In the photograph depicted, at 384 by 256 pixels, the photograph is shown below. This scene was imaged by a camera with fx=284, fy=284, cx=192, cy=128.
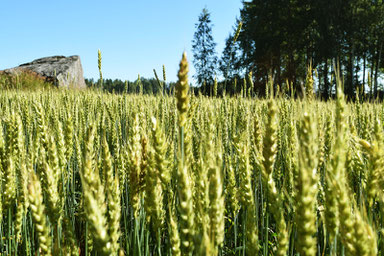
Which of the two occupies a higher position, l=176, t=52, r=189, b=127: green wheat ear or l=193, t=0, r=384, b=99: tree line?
l=193, t=0, r=384, b=99: tree line

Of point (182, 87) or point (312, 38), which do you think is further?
point (312, 38)

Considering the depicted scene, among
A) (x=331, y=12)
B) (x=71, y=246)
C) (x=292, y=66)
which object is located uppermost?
(x=331, y=12)

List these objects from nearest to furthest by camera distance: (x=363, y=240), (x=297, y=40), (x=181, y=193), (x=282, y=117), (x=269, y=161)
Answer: (x=363, y=240)
(x=181, y=193)
(x=269, y=161)
(x=282, y=117)
(x=297, y=40)

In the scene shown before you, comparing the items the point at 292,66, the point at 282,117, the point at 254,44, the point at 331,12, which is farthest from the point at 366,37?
the point at 282,117

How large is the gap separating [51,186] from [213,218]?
574mm

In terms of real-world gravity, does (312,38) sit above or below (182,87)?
above

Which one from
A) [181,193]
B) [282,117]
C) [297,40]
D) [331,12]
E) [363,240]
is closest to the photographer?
[363,240]

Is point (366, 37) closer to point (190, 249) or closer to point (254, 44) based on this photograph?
point (254, 44)

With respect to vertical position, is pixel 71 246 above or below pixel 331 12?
below

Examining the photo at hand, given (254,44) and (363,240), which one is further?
(254,44)

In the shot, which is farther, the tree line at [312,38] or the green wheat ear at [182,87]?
the tree line at [312,38]

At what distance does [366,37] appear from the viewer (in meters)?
24.3

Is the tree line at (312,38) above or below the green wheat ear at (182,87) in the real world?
above

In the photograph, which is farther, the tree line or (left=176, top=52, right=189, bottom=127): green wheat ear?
the tree line
